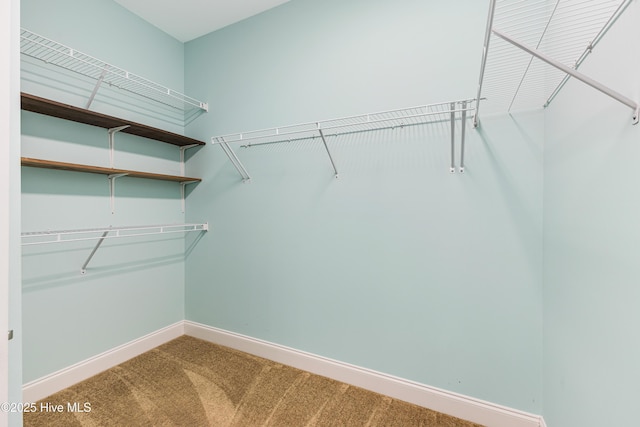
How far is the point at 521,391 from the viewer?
1.30 metres

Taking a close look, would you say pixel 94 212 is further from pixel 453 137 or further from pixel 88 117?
pixel 453 137

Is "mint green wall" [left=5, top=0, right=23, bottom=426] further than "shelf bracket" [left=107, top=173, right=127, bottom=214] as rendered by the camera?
No

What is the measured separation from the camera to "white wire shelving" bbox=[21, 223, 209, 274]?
1.40 m

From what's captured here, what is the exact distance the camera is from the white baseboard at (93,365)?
148cm

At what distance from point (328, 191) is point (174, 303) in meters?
1.68

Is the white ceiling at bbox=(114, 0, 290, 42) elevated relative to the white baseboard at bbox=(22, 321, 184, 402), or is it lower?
elevated

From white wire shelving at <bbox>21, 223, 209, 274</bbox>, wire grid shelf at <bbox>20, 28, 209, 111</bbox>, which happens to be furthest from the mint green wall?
wire grid shelf at <bbox>20, 28, 209, 111</bbox>

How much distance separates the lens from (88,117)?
1586mm

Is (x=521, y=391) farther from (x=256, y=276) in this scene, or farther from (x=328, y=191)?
(x=256, y=276)

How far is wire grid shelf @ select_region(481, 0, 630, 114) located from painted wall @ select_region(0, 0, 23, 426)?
143cm

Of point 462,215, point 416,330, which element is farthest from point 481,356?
point 462,215

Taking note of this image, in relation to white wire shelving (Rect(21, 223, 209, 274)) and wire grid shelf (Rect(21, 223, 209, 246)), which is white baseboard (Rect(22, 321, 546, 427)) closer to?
white wire shelving (Rect(21, 223, 209, 274))

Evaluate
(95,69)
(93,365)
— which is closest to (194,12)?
(95,69)

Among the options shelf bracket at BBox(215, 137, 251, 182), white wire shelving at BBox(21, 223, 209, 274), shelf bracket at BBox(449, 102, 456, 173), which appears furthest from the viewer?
shelf bracket at BBox(215, 137, 251, 182)
